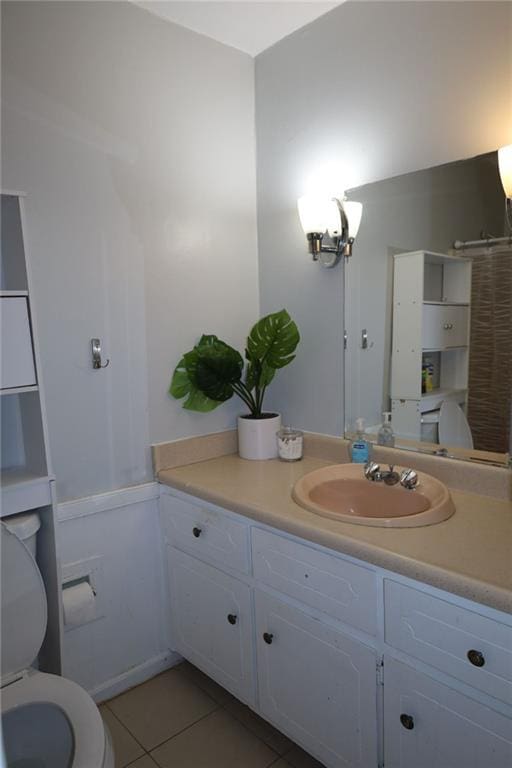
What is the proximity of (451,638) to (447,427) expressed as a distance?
26.6 inches

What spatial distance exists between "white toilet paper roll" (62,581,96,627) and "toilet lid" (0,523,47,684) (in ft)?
0.85

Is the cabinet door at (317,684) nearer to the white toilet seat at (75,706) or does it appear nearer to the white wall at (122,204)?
the white toilet seat at (75,706)

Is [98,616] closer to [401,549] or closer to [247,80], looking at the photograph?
[401,549]

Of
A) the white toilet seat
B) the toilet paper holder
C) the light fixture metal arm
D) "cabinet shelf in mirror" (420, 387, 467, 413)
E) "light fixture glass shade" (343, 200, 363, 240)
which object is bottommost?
the white toilet seat

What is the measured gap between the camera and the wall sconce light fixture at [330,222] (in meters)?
1.74

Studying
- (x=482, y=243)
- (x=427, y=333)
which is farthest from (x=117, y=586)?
(x=482, y=243)

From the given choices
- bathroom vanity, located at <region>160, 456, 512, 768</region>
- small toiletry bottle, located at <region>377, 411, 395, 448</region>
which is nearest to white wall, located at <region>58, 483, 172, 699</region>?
bathroom vanity, located at <region>160, 456, 512, 768</region>

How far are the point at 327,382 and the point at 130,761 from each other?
141 centimetres

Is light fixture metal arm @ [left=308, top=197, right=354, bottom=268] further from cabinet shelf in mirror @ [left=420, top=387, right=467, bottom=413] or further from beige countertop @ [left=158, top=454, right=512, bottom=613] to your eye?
beige countertop @ [left=158, top=454, right=512, bottom=613]

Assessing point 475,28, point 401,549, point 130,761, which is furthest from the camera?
point 130,761

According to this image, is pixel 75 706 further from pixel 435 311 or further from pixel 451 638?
pixel 435 311

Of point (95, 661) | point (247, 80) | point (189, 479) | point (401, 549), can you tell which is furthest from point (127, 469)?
point (247, 80)

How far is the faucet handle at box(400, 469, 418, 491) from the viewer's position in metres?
1.46

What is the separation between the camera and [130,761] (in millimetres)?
1525
